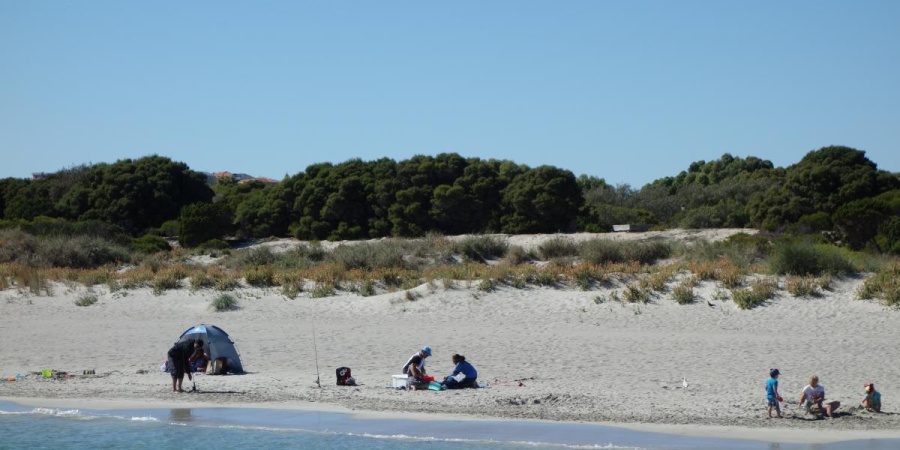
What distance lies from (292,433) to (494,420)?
2.91 meters

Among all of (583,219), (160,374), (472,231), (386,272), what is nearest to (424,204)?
(472,231)

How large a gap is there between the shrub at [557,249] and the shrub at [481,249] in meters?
1.87

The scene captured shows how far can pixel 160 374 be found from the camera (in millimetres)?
18547

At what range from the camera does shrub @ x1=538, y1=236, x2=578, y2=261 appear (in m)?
35.1

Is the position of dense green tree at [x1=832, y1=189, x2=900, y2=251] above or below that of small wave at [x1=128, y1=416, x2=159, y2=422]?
above

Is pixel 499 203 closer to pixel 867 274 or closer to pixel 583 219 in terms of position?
pixel 583 219

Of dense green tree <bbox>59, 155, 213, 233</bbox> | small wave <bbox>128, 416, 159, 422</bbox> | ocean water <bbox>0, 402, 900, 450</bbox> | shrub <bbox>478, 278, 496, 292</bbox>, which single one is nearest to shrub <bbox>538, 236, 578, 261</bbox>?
shrub <bbox>478, 278, 496, 292</bbox>

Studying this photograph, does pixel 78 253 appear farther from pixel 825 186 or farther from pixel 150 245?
pixel 825 186

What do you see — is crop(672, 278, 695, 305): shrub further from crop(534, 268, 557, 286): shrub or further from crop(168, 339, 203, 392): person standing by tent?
crop(168, 339, 203, 392): person standing by tent

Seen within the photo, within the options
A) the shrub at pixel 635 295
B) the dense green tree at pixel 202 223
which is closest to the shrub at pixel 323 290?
the shrub at pixel 635 295

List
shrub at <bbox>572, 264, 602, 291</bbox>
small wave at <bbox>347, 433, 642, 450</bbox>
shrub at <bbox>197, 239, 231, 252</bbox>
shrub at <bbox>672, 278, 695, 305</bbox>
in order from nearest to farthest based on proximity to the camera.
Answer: small wave at <bbox>347, 433, 642, 450</bbox>
shrub at <bbox>672, 278, 695, 305</bbox>
shrub at <bbox>572, 264, 602, 291</bbox>
shrub at <bbox>197, 239, 231, 252</bbox>

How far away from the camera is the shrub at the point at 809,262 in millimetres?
24578

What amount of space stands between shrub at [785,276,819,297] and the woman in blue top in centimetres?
1011

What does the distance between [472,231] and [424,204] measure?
2.79 metres
